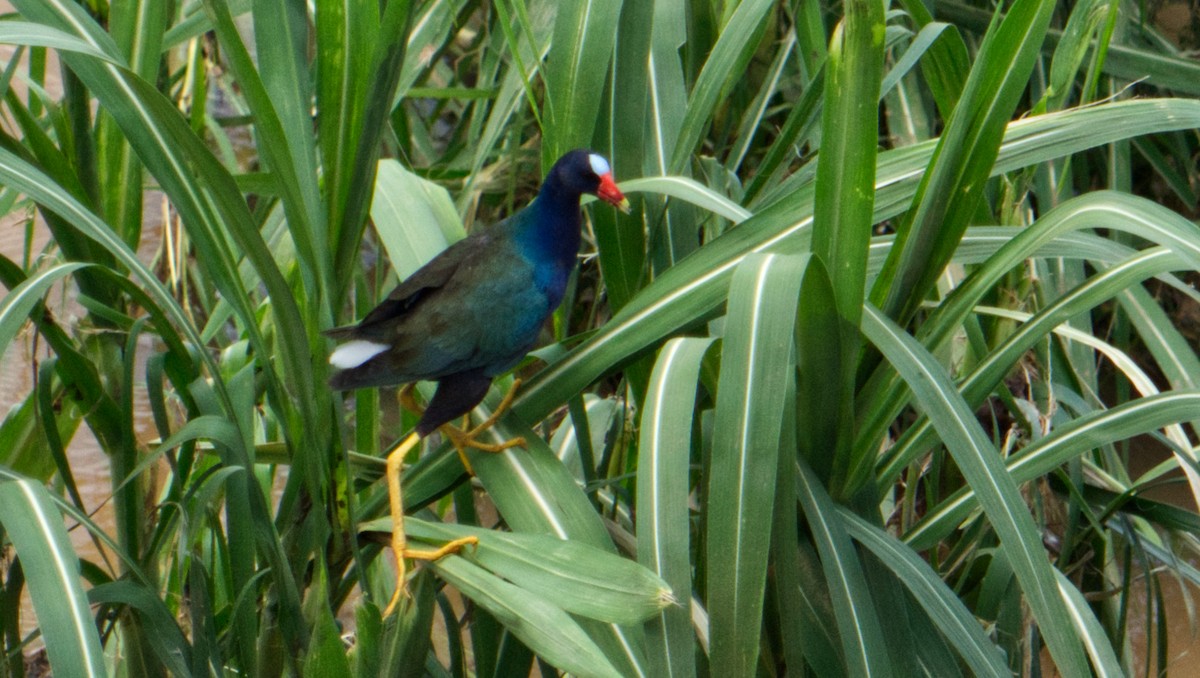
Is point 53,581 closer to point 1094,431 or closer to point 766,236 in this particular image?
point 766,236

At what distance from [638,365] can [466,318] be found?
0.48 ft

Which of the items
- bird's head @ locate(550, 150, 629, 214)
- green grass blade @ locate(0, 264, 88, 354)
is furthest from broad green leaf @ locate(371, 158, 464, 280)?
green grass blade @ locate(0, 264, 88, 354)

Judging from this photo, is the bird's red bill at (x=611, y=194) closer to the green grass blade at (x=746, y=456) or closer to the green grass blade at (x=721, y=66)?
the green grass blade at (x=721, y=66)

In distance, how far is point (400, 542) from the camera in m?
0.80

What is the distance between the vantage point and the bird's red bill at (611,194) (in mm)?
894

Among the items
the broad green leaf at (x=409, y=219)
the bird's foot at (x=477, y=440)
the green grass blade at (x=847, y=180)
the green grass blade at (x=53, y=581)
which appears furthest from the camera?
the broad green leaf at (x=409, y=219)

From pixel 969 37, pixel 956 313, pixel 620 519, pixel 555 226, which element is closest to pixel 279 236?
pixel 555 226

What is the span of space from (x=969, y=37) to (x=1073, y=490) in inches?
31.5

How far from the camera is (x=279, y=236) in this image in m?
1.24

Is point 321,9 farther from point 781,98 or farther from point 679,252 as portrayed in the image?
point 781,98

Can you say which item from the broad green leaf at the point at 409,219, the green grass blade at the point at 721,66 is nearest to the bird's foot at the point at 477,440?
the broad green leaf at the point at 409,219

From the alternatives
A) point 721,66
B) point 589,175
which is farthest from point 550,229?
point 721,66

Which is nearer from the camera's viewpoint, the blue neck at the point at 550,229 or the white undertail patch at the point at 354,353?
the white undertail patch at the point at 354,353

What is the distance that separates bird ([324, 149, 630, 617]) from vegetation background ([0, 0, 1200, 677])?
38 mm
